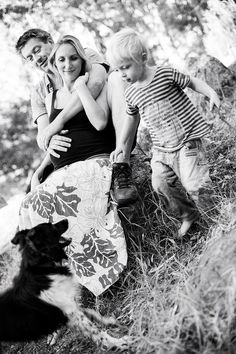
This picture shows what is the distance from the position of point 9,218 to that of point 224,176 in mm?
3234

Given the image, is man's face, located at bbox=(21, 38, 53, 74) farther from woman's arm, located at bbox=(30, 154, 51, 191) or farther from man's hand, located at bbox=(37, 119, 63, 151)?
woman's arm, located at bbox=(30, 154, 51, 191)

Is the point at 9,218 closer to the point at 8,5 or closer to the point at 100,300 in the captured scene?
the point at 100,300

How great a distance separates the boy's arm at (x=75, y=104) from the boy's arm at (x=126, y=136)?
1.61 feet

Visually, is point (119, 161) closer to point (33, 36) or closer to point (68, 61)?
point (68, 61)

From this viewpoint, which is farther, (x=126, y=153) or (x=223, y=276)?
(x=126, y=153)

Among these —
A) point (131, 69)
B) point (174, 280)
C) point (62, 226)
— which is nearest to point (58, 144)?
point (62, 226)

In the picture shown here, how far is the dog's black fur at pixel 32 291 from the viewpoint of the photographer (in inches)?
117

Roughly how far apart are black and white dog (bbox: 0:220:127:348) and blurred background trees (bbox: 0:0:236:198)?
697cm

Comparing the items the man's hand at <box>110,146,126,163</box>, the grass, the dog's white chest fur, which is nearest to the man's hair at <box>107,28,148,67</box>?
the man's hand at <box>110,146,126,163</box>

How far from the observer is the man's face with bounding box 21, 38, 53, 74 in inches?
154

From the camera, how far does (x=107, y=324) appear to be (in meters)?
3.22

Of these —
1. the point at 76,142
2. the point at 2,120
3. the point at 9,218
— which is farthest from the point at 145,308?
the point at 2,120

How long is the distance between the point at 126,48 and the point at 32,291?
2.00 m

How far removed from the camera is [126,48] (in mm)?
2883
